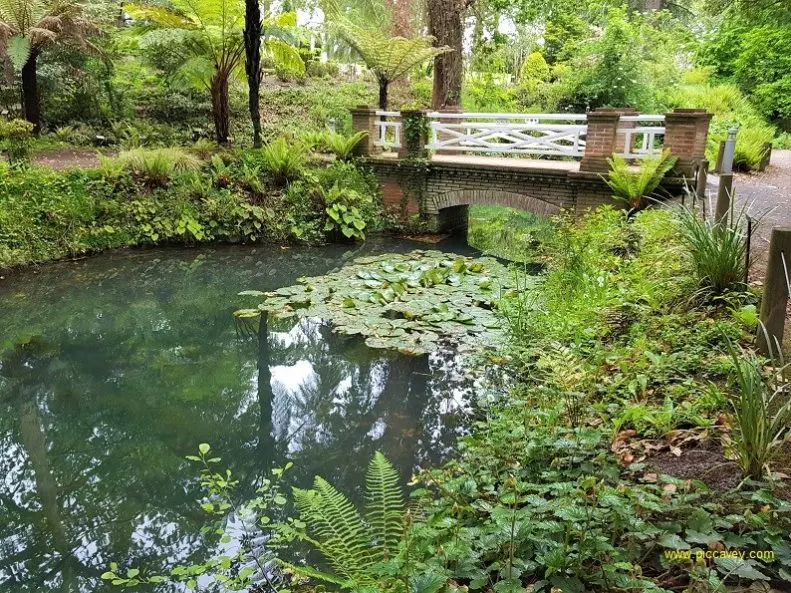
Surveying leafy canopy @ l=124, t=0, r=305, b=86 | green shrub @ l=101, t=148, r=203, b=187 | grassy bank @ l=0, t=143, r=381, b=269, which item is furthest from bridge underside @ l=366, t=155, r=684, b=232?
green shrub @ l=101, t=148, r=203, b=187

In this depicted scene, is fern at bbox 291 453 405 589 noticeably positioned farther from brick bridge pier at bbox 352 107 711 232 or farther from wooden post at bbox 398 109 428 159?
wooden post at bbox 398 109 428 159

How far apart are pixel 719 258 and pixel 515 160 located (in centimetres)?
710

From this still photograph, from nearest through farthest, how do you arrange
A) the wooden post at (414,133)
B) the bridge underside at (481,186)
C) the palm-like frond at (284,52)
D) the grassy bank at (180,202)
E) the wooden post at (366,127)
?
the grassy bank at (180,202)
the bridge underside at (481,186)
the wooden post at (414,133)
the wooden post at (366,127)
the palm-like frond at (284,52)

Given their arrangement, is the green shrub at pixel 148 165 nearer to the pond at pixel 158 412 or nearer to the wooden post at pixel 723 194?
the pond at pixel 158 412

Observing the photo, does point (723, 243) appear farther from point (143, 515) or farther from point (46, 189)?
point (46, 189)

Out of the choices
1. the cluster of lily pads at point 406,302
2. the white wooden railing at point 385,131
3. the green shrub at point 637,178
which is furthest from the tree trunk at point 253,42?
the green shrub at point 637,178

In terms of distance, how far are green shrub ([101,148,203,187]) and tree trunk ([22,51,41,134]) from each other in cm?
236

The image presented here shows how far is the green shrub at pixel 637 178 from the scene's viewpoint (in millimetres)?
7723

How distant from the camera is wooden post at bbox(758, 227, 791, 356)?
3.04m

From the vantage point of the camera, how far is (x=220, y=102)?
459 inches

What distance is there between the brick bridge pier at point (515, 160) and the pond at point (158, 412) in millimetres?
3961

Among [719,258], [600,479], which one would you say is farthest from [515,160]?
[600,479]

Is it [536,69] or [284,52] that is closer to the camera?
[284,52]

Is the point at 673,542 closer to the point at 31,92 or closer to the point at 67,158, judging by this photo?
the point at 67,158
